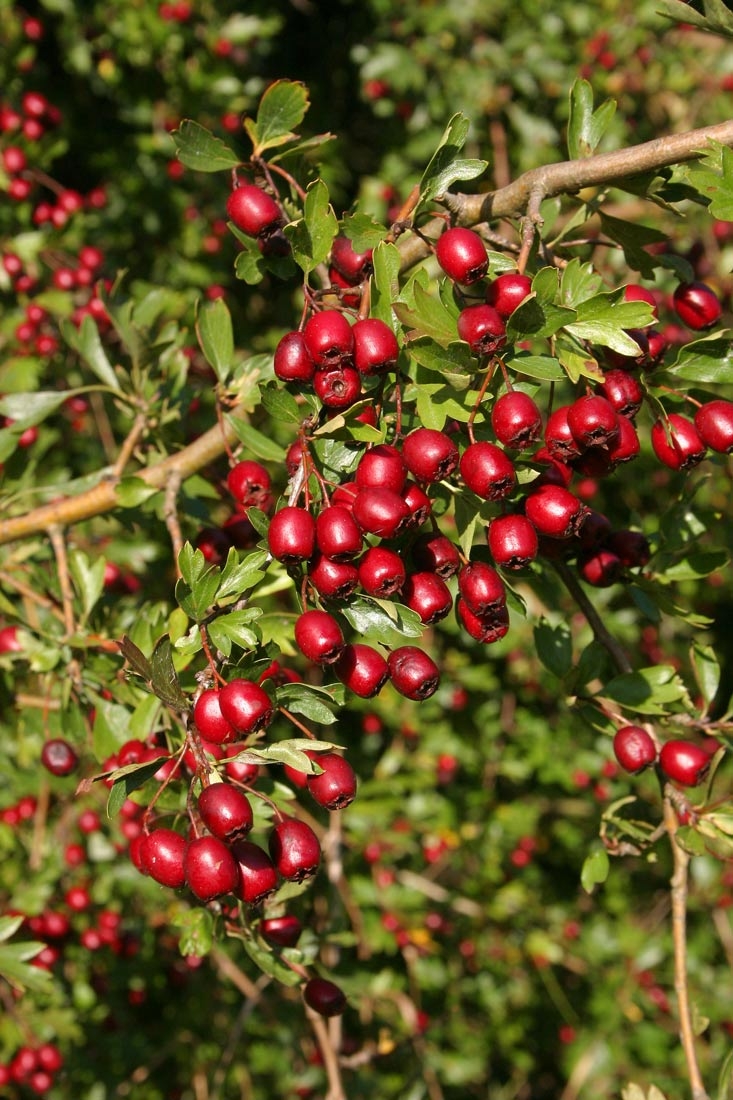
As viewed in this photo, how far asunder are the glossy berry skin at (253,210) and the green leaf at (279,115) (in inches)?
4.1

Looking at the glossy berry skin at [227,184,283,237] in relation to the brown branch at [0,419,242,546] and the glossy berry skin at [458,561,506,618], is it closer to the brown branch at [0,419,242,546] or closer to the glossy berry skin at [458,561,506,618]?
the brown branch at [0,419,242,546]

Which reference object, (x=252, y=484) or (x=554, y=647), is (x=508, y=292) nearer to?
(x=252, y=484)

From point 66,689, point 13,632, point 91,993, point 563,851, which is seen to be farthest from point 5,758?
point 563,851

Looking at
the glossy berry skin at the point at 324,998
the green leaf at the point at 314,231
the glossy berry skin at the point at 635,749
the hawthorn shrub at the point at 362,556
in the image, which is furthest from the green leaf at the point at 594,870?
the green leaf at the point at 314,231

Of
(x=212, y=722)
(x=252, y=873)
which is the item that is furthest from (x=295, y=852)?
(x=212, y=722)

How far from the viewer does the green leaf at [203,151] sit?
50.8 inches

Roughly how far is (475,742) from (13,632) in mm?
2191

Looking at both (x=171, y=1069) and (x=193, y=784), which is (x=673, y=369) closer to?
(x=193, y=784)

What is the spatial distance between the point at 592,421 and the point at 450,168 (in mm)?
354

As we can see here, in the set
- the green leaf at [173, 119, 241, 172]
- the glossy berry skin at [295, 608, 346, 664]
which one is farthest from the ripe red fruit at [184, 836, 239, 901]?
the green leaf at [173, 119, 241, 172]

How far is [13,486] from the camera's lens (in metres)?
1.95

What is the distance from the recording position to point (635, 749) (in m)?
1.36

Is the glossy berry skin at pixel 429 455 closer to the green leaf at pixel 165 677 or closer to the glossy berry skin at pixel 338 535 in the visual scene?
the glossy berry skin at pixel 338 535

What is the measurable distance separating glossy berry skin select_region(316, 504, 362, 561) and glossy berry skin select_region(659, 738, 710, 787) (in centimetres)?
65
